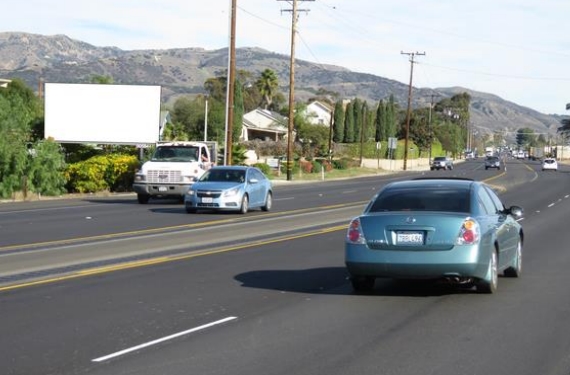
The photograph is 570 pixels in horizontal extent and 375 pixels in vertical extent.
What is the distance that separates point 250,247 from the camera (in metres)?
19.8

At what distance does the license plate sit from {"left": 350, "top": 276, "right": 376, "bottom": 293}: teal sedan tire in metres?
0.85

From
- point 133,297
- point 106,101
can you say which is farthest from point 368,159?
point 133,297

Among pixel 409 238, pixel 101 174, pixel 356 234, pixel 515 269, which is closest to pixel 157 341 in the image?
pixel 356 234

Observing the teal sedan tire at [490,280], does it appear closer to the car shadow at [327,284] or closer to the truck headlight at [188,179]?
the car shadow at [327,284]

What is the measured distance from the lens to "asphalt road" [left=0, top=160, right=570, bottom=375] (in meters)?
8.87

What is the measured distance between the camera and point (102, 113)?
2110 inches

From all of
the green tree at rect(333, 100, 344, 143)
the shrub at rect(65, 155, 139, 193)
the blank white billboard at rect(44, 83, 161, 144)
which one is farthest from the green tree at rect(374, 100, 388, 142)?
the shrub at rect(65, 155, 139, 193)

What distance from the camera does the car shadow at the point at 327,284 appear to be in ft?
44.1

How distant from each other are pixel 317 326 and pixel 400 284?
12.6 feet

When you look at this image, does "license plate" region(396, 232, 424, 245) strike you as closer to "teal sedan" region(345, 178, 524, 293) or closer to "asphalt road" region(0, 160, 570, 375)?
"teal sedan" region(345, 178, 524, 293)

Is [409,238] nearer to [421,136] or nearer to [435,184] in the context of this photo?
Result: [435,184]

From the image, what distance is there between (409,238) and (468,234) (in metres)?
0.74

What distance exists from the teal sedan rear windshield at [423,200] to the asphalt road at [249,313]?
116cm

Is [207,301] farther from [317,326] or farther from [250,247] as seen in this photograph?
[250,247]
